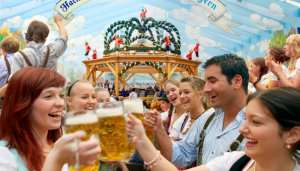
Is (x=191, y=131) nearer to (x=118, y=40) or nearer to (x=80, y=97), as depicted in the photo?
(x=80, y=97)

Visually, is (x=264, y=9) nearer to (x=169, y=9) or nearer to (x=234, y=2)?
(x=234, y=2)

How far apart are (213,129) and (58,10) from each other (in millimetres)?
8750

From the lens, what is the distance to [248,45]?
1084cm

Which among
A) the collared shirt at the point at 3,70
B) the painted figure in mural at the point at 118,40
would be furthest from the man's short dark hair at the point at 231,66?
the painted figure in mural at the point at 118,40

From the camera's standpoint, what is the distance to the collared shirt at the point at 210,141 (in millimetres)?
2424

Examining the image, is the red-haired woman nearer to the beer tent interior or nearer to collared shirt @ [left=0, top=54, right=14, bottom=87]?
collared shirt @ [left=0, top=54, right=14, bottom=87]

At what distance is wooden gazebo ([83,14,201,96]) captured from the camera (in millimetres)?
9562

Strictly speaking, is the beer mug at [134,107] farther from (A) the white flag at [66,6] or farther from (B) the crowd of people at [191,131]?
(A) the white flag at [66,6]

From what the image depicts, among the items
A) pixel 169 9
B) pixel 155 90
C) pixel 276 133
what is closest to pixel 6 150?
pixel 276 133

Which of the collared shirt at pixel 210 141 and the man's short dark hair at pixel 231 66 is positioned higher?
the man's short dark hair at pixel 231 66

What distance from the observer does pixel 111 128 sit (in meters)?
1.28

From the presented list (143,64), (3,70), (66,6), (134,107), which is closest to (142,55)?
(143,64)

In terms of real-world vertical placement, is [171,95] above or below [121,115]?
below

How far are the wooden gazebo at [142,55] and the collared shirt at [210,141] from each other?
266 inches
